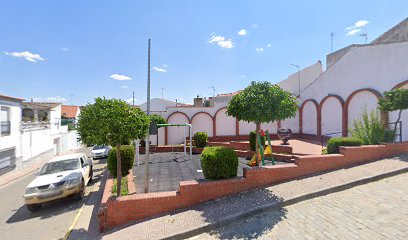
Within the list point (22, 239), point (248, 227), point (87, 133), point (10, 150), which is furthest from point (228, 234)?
point (10, 150)

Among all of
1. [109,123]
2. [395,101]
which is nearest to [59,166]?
[109,123]

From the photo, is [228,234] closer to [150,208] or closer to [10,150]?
[150,208]

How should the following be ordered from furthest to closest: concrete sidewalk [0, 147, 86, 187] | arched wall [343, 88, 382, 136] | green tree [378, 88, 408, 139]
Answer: concrete sidewalk [0, 147, 86, 187] → arched wall [343, 88, 382, 136] → green tree [378, 88, 408, 139]

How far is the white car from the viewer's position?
329 inches

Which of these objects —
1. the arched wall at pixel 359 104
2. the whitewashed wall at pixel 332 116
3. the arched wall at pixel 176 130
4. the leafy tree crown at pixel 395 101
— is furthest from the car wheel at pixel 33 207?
the whitewashed wall at pixel 332 116

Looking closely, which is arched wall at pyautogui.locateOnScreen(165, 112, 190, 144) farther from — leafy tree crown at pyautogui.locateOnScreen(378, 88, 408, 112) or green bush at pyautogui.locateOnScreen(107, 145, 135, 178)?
leafy tree crown at pyautogui.locateOnScreen(378, 88, 408, 112)

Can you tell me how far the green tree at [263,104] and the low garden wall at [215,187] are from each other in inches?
70.0

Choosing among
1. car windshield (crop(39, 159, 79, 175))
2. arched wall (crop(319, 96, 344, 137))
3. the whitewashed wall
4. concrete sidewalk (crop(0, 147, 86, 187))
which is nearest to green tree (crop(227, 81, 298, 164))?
car windshield (crop(39, 159, 79, 175))

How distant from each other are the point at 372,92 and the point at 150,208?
50.0 ft

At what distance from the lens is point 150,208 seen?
6477mm

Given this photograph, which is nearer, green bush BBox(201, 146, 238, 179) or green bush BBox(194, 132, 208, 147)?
green bush BBox(201, 146, 238, 179)

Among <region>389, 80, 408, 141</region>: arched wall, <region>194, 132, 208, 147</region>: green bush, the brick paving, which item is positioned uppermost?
<region>389, 80, 408, 141</region>: arched wall

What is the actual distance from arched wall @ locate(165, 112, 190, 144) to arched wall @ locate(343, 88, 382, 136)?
13899 millimetres

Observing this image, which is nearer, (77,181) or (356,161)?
(356,161)
